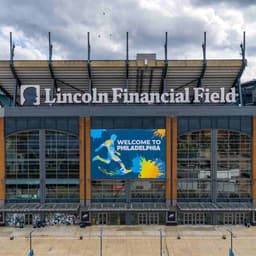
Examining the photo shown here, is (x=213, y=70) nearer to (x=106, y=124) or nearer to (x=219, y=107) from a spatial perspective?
(x=219, y=107)

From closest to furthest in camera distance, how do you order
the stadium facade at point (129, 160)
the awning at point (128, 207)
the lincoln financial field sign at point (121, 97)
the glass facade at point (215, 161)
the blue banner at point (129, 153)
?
the awning at point (128, 207), the stadium facade at point (129, 160), the blue banner at point (129, 153), the glass facade at point (215, 161), the lincoln financial field sign at point (121, 97)

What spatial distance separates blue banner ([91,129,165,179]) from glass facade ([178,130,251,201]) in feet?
14.4

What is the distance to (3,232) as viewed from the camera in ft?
205

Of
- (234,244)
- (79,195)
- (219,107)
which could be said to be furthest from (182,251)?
(219,107)

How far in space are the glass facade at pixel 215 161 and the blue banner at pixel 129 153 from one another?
4.39 meters

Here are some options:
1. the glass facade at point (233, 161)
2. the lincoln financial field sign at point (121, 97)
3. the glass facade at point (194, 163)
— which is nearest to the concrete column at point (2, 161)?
the lincoln financial field sign at point (121, 97)

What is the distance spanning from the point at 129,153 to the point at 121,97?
11446 mm

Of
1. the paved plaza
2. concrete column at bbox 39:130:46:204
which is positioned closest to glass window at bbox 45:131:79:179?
concrete column at bbox 39:130:46:204

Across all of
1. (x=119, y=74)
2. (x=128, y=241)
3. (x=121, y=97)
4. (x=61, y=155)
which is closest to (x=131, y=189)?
(x=128, y=241)

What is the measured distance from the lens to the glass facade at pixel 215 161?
67438 millimetres

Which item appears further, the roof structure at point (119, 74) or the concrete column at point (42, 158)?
the roof structure at point (119, 74)

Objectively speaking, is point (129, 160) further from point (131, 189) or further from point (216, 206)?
point (216, 206)

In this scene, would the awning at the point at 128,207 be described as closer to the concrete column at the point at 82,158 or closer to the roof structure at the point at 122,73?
the concrete column at the point at 82,158

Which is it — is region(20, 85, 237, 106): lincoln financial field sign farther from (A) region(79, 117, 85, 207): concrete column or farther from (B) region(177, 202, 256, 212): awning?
(B) region(177, 202, 256, 212): awning
